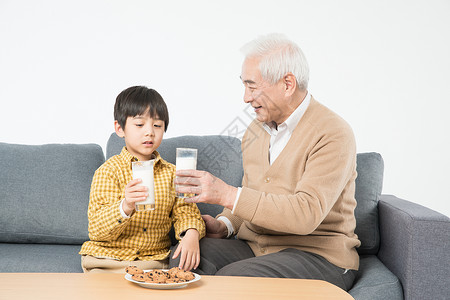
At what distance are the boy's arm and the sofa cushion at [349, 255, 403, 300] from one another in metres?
0.97

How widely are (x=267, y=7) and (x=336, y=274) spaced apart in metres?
2.26

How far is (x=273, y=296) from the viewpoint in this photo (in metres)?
1.23

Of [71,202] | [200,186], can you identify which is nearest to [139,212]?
[200,186]

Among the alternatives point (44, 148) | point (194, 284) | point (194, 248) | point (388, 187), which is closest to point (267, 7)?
point (388, 187)

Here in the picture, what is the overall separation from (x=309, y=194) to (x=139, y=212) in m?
0.73

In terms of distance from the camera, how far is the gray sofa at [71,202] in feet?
7.11

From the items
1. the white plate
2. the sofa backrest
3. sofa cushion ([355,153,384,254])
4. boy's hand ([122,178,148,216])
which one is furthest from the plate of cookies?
sofa cushion ([355,153,384,254])

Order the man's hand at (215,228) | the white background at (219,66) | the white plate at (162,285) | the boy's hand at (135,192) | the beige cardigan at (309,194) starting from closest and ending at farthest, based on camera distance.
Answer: the white plate at (162,285) < the boy's hand at (135,192) < the beige cardigan at (309,194) < the man's hand at (215,228) < the white background at (219,66)

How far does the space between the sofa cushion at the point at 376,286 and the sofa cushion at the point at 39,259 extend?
4.07 ft

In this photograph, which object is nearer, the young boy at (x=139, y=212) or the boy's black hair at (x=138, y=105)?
the young boy at (x=139, y=212)

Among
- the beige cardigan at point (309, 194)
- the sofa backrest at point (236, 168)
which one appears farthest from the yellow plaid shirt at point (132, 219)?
the sofa backrest at point (236, 168)

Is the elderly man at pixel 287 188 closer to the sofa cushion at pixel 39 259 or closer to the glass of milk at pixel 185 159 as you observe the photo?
the glass of milk at pixel 185 159

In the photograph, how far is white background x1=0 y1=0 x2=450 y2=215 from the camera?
3.28 m

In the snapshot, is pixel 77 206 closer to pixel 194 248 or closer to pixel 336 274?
pixel 194 248
